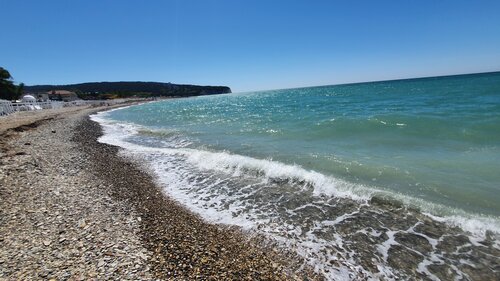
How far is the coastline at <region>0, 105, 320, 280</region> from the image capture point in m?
4.60

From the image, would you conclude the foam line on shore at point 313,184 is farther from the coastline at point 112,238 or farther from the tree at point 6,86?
the tree at point 6,86

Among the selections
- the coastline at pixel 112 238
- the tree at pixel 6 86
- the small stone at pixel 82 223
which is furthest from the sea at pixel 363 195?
the tree at pixel 6 86

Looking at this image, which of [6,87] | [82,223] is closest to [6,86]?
[6,87]

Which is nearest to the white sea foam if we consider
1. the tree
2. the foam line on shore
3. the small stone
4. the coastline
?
the foam line on shore

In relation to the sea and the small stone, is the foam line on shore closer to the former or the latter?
the sea

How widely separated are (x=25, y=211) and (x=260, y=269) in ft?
19.6

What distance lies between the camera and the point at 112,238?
5.53 metres

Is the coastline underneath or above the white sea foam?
above

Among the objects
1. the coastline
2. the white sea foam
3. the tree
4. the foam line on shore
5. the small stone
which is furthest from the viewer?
the tree

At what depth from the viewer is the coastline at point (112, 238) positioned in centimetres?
460

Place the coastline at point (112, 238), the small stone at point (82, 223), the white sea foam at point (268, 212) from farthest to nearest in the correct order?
1. the small stone at point (82, 223)
2. the white sea foam at point (268, 212)
3. the coastline at point (112, 238)

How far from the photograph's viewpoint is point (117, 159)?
13141mm

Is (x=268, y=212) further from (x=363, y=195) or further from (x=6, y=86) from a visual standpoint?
(x=6, y=86)

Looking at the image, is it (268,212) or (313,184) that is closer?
(268,212)
